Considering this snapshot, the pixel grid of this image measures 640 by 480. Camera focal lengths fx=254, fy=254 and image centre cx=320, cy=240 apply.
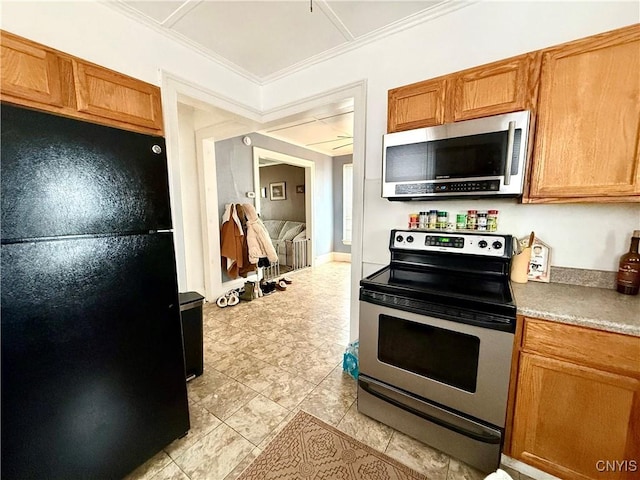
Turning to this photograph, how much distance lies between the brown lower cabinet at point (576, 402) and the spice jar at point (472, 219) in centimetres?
69

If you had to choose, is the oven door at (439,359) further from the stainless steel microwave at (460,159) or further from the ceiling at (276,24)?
the ceiling at (276,24)

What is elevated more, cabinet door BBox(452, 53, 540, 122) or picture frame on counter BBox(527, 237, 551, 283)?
cabinet door BBox(452, 53, 540, 122)

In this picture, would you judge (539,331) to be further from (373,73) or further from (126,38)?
(126,38)

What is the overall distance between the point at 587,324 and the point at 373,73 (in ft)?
6.49

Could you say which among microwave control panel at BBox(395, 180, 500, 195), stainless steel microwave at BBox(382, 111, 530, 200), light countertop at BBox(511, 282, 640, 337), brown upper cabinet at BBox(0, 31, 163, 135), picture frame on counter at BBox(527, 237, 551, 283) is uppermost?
brown upper cabinet at BBox(0, 31, 163, 135)

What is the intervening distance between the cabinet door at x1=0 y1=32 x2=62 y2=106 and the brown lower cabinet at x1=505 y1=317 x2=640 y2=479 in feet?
8.21

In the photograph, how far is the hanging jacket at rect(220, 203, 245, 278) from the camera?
142 inches

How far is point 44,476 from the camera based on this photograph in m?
1.01

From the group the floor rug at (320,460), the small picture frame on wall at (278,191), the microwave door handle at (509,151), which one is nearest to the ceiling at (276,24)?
the microwave door handle at (509,151)

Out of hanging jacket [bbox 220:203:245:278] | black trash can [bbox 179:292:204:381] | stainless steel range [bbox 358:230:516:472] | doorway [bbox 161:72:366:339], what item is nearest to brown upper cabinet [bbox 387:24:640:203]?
stainless steel range [bbox 358:230:516:472]

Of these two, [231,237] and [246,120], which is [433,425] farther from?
[231,237]

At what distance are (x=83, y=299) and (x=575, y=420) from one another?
85.6 inches

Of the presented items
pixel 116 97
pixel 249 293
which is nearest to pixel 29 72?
pixel 116 97

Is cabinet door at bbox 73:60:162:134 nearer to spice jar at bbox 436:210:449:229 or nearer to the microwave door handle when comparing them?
spice jar at bbox 436:210:449:229
